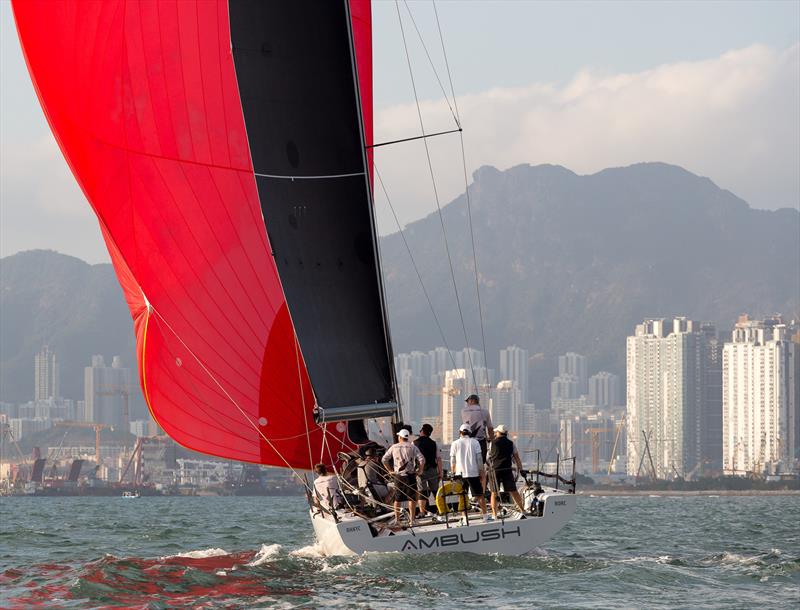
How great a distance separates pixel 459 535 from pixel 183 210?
4.82 m

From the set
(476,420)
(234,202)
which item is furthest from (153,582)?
(234,202)

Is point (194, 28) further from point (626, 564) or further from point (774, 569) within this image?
point (774, 569)

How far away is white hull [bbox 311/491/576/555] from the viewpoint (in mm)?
12992

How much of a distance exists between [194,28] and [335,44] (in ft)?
5.64

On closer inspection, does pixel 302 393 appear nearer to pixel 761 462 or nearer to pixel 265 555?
pixel 265 555

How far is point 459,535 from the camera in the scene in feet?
42.8

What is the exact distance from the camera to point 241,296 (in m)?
15.2

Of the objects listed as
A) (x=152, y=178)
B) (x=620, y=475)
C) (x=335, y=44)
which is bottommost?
(x=620, y=475)

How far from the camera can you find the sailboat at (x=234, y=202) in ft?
47.8

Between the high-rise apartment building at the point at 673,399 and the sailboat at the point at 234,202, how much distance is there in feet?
490

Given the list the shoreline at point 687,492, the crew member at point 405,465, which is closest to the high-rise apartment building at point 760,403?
the shoreline at point 687,492

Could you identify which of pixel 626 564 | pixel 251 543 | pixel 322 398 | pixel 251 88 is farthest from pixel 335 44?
pixel 251 543

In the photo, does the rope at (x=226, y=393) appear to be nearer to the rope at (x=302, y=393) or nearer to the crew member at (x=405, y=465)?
the rope at (x=302, y=393)

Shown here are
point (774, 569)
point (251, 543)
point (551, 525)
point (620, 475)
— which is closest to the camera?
point (551, 525)
